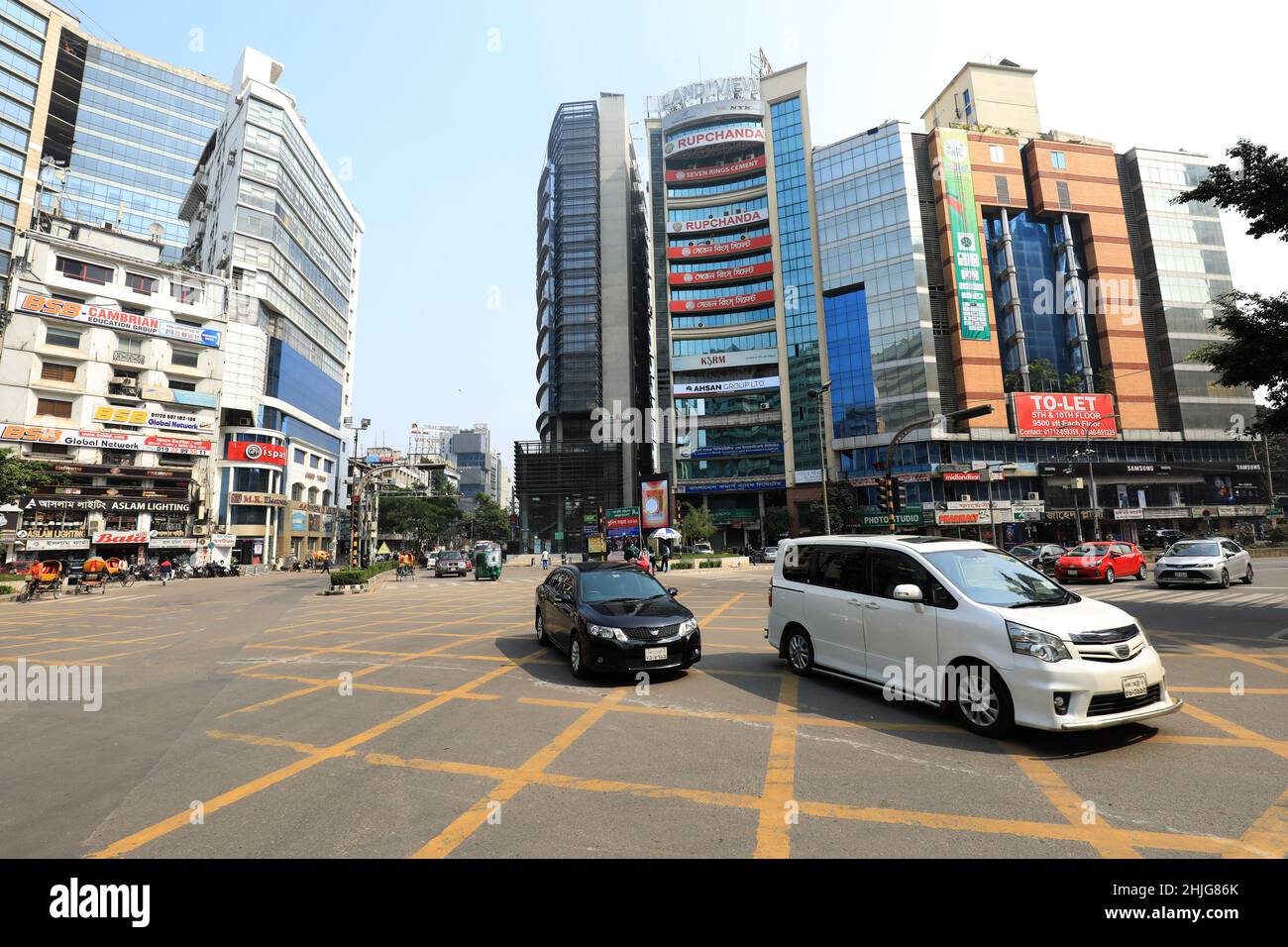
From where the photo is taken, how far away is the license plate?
4.81m

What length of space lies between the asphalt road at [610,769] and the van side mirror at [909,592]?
48.2 inches

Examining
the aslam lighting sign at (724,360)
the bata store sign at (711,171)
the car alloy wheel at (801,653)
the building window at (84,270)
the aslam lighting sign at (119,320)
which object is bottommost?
the car alloy wheel at (801,653)

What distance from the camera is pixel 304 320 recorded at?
7050 cm

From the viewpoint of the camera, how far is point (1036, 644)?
4922 millimetres

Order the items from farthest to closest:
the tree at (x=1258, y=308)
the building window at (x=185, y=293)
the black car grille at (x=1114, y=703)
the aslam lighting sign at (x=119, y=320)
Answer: the building window at (x=185, y=293) < the aslam lighting sign at (x=119, y=320) < the tree at (x=1258, y=308) < the black car grille at (x=1114, y=703)

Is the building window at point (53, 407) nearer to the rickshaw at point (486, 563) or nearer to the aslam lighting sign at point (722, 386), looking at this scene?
the rickshaw at point (486, 563)

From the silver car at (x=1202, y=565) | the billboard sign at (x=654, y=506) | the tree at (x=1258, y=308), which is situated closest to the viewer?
the tree at (x=1258, y=308)

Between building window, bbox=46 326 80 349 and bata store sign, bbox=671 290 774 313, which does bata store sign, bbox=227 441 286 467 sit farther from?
bata store sign, bbox=671 290 774 313

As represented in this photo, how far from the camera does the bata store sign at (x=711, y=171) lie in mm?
73875

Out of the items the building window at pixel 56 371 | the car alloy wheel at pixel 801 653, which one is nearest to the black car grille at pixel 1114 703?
the car alloy wheel at pixel 801 653

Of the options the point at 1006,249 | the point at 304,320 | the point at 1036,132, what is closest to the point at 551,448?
→ the point at 304,320

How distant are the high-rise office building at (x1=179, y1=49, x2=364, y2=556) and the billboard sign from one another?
39760mm
